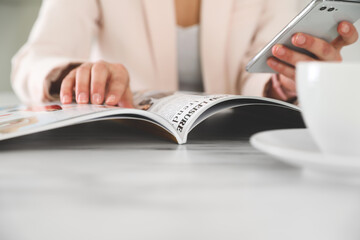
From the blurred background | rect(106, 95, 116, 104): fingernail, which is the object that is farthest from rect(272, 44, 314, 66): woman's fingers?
the blurred background

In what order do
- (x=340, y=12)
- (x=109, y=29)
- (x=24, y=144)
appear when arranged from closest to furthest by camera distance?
(x=24, y=144) < (x=340, y=12) < (x=109, y=29)

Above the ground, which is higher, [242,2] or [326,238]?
[242,2]

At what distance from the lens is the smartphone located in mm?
415

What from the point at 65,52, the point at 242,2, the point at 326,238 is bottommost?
the point at 326,238

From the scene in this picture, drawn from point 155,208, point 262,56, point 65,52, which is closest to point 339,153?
point 155,208

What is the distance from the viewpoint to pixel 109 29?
1.03m

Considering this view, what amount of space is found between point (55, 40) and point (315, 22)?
2.19 ft

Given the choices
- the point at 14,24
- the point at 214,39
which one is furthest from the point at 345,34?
the point at 14,24

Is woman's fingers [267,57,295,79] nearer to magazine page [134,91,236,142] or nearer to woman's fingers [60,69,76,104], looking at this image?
magazine page [134,91,236,142]

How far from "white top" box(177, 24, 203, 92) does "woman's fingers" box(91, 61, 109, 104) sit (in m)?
0.56

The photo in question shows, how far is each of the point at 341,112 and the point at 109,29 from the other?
891 mm

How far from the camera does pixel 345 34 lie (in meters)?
0.50

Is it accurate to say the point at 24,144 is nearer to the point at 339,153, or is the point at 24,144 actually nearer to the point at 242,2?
the point at 339,153

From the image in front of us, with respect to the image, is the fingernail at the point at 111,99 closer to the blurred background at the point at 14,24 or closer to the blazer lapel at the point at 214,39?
the blazer lapel at the point at 214,39
